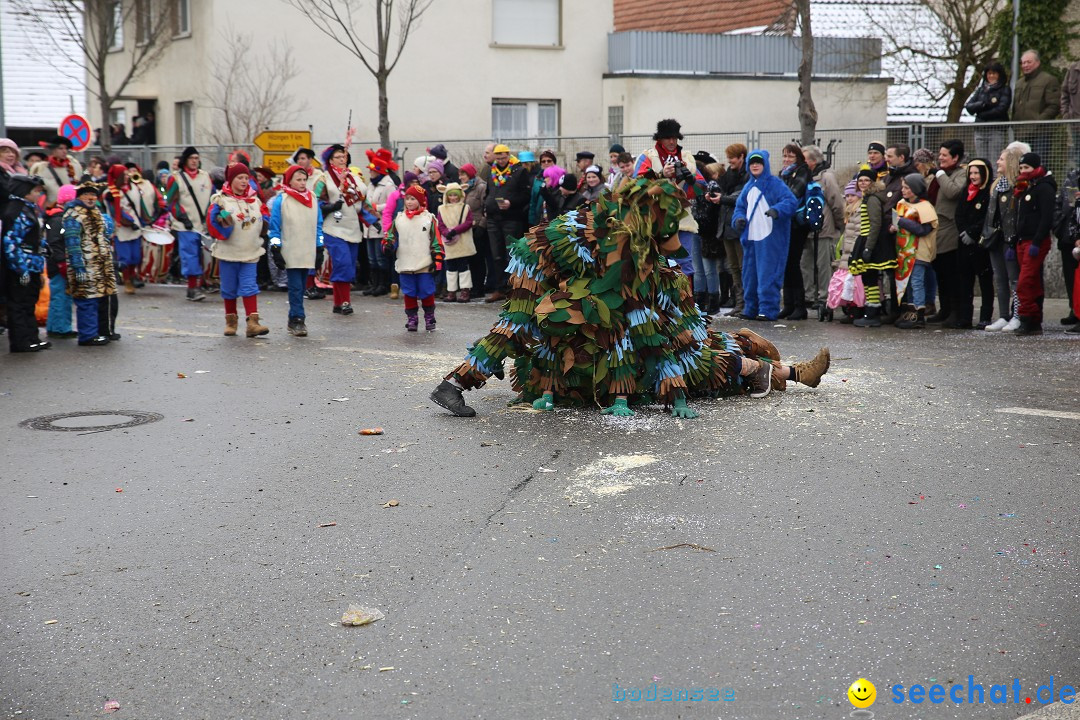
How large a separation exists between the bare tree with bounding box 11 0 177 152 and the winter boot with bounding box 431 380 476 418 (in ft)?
71.4

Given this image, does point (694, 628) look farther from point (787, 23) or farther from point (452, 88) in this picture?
point (787, 23)

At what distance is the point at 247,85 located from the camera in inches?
1155

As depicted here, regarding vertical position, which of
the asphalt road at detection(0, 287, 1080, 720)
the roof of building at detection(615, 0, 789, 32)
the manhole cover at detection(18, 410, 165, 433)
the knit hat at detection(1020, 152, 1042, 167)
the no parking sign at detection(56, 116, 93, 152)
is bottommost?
the asphalt road at detection(0, 287, 1080, 720)

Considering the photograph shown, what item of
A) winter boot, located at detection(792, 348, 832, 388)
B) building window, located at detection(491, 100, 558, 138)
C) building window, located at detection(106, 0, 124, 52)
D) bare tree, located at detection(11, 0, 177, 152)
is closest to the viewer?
winter boot, located at detection(792, 348, 832, 388)

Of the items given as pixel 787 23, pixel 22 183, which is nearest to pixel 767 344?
pixel 22 183

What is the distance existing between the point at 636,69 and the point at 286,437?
25.3m

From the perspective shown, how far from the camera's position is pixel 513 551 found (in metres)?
5.32

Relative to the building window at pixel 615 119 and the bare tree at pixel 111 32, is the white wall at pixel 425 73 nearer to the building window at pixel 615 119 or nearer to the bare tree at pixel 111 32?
the building window at pixel 615 119

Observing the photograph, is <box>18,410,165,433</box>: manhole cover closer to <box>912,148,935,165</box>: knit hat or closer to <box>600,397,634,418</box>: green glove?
<box>600,397,634,418</box>: green glove

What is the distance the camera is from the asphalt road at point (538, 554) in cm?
400

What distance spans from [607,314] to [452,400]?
1244mm

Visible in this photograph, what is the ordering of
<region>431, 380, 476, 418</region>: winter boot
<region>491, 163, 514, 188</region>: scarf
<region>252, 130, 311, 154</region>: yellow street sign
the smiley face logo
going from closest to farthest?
the smiley face logo < <region>431, 380, 476, 418</region>: winter boot < <region>491, 163, 514, 188</region>: scarf < <region>252, 130, 311, 154</region>: yellow street sign

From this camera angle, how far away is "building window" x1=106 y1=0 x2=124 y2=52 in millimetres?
29766

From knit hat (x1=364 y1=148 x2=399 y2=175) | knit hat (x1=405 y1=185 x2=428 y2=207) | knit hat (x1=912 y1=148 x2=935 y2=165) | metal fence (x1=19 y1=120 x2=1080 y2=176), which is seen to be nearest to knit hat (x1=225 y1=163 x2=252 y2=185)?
knit hat (x1=405 y1=185 x2=428 y2=207)
